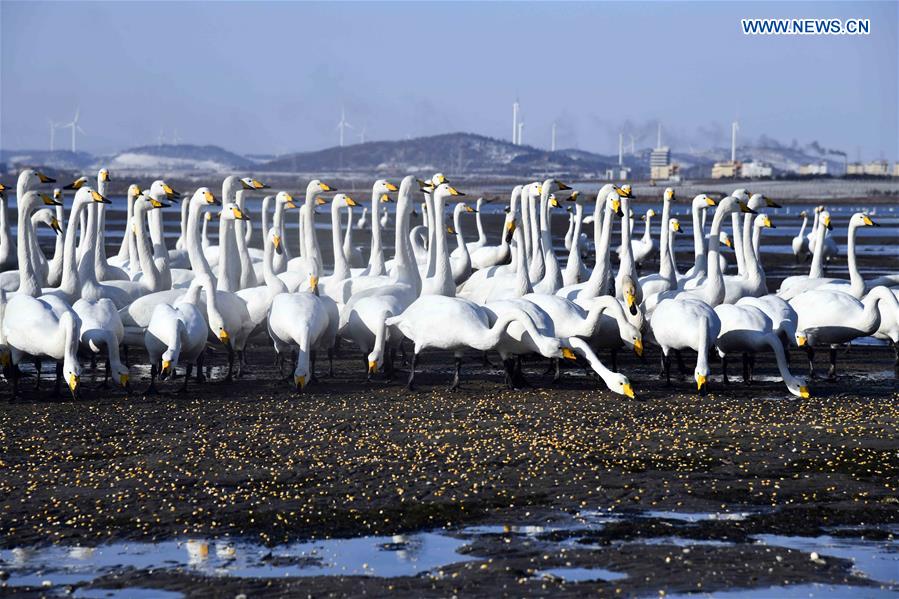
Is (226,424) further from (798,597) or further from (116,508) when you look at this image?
(798,597)

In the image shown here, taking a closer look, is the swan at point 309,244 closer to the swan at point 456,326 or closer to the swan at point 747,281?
the swan at point 456,326

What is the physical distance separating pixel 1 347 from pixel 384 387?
3.88m

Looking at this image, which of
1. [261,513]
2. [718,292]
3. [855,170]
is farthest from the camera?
[855,170]

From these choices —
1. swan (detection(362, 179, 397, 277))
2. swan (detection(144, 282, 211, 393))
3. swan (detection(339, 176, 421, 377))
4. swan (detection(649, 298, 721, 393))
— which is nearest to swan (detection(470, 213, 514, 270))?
swan (detection(362, 179, 397, 277))

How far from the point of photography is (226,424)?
1179 centimetres

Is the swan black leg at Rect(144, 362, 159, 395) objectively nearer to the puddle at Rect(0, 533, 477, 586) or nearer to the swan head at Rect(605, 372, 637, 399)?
the swan head at Rect(605, 372, 637, 399)

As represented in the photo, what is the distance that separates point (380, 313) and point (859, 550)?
7.56 m

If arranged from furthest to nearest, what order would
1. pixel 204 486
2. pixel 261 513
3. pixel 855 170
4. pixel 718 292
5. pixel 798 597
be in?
pixel 855 170 → pixel 718 292 → pixel 204 486 → pixel 261 513 → pixel 798 597

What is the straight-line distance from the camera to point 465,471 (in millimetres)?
9797

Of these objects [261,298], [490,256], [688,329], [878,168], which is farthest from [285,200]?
[878,168]

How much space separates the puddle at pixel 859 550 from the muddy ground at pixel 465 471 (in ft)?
0.41

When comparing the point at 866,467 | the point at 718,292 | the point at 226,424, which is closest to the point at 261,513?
the point at 226,424

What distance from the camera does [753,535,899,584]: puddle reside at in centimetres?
729

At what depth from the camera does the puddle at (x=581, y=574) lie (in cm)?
716
